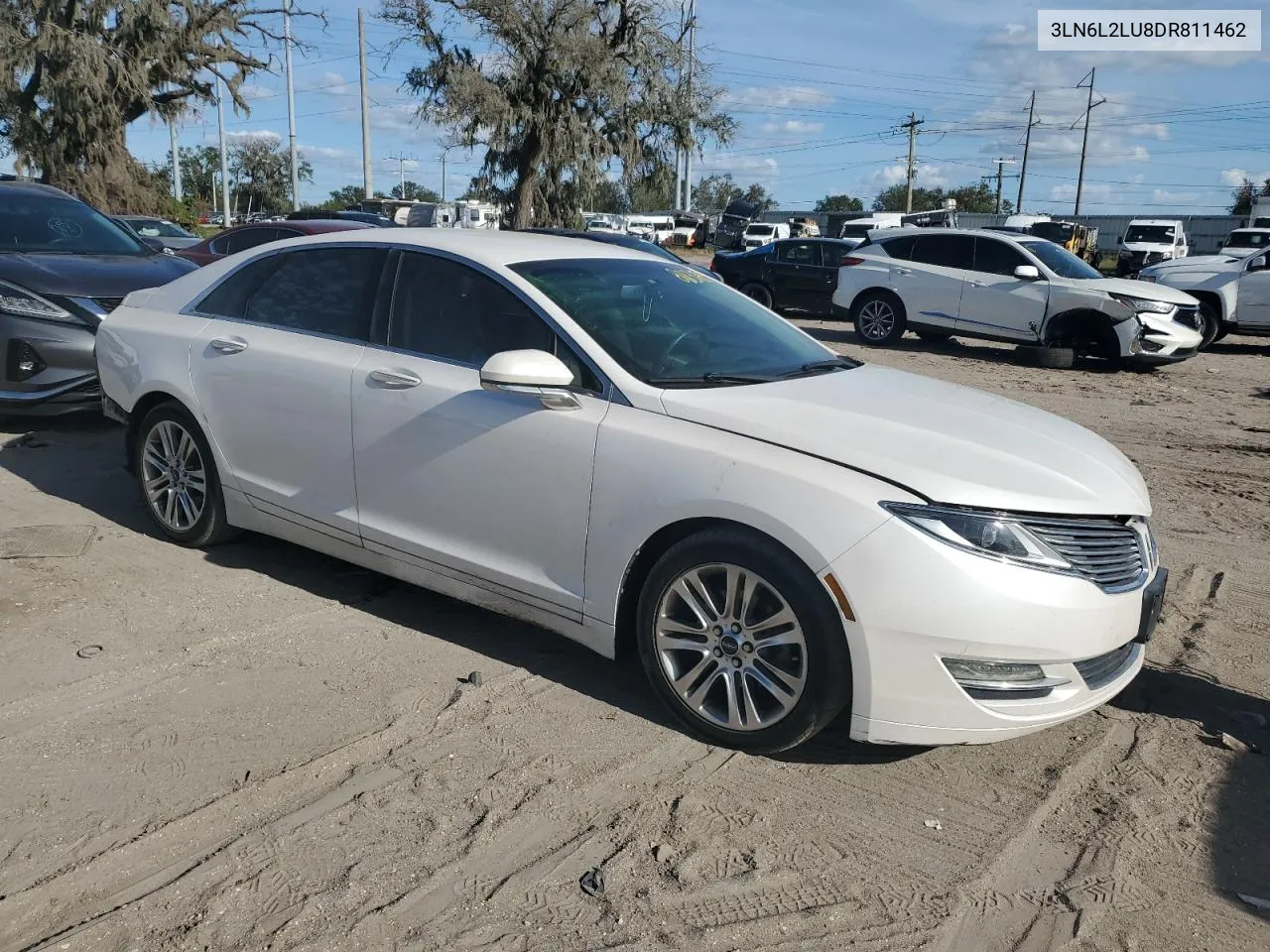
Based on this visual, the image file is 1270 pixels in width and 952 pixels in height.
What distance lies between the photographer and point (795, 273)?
1938cm

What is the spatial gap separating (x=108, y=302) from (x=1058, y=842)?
6.82m

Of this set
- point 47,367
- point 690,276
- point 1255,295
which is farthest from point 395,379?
point 1255,295

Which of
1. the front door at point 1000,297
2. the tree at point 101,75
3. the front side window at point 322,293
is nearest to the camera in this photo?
the front side window at point 322,293

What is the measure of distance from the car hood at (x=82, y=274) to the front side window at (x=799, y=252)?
43.1 feet

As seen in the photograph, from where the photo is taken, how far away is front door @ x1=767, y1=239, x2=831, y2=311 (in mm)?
19281

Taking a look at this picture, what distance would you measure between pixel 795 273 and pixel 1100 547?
1647 cm

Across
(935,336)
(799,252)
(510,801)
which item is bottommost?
(510,801)

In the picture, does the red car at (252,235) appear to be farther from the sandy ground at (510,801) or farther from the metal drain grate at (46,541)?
the sandy ground at (510,801)

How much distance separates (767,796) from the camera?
3.34m

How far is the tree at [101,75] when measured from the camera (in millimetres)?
32062

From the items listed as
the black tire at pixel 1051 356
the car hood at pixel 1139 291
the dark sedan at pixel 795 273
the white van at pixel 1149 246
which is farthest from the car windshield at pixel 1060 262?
the white van at pixel 1149 246

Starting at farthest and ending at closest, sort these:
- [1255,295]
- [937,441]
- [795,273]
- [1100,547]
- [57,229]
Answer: [795,273] → [1255,295] → [57,229] → [937,441] → [1100,547]

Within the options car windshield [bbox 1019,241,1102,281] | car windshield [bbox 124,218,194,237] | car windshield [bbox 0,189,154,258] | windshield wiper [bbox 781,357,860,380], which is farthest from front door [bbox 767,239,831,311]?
windshield wiper [bbox 781,357,860,380]

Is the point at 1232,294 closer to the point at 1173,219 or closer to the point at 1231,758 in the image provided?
the point at 1231,758
